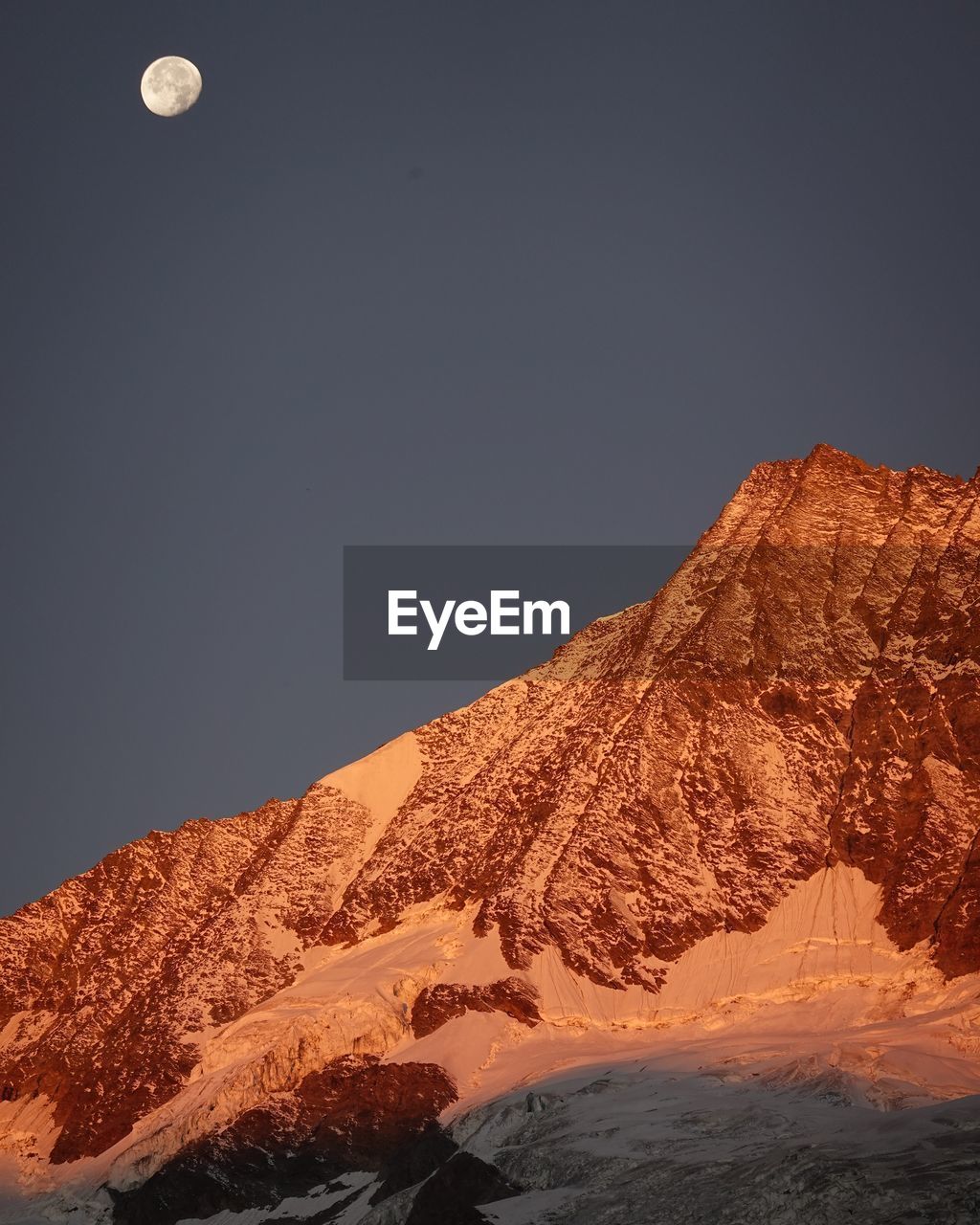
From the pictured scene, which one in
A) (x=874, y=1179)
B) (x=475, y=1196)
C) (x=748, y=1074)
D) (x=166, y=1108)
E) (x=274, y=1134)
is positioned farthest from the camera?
(x=166, y=1108)

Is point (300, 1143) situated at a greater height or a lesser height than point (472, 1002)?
lesser

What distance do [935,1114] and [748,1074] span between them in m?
29.6

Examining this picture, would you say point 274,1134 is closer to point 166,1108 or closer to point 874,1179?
point 166,1108

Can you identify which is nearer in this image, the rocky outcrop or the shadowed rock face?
the shadowed rock face

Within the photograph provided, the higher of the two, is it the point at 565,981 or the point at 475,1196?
the point at 565,981

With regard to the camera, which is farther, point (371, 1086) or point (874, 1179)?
point (371, 1086)

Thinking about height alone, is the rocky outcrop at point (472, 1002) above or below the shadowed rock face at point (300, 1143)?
above

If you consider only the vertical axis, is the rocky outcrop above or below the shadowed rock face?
above

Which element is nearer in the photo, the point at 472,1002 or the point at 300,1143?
the point at 300,1143

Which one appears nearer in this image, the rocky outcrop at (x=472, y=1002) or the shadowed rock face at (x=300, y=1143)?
the shadowed rock face at (x=300, y=1143)

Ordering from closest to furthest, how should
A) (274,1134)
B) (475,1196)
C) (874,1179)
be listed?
1. (874,1179)
2. (475,1196)
3. (274,1134)

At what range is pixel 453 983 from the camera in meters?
198

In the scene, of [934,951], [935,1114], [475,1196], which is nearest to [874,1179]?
[935,1114]

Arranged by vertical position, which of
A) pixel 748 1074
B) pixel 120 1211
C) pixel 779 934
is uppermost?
pixel 779 934
